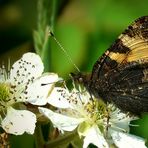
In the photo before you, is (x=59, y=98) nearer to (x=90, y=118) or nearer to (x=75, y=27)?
(x=90, y=118)

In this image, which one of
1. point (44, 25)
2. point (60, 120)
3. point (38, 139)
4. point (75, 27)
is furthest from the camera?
point (75, 27)

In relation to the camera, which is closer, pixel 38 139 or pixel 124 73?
pixel 38 139

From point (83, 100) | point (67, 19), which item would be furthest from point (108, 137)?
point (67, 19)

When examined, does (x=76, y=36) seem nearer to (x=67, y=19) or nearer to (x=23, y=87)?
(x=67, y=19)

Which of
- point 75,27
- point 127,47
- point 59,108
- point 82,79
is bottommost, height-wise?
point 59,108

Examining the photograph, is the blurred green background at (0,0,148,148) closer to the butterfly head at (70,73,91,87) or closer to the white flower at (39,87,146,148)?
the white flower at (39,87,146,148)

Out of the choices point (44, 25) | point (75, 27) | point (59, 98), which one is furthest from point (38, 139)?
point (75, 27)

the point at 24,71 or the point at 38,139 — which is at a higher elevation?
the point at 24,71
